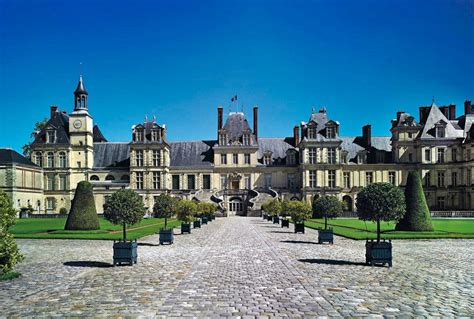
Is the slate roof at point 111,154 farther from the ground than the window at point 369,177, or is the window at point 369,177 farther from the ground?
the slate roof at point 111,154

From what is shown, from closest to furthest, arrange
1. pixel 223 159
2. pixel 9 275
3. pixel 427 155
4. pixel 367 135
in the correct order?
→ pixel 9 275
pixel 427 155
pixel 223 159
pixel 367 135

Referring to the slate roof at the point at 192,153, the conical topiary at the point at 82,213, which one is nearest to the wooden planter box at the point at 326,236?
the conical topiary at the point at 82,213

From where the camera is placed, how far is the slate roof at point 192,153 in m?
62.5

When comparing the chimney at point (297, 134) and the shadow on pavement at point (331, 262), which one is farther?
the chimney at point (297, 134)

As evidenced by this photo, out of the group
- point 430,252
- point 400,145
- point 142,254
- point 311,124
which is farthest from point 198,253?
point 400,145

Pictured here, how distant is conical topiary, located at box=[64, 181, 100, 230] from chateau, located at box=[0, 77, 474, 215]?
1116 inches

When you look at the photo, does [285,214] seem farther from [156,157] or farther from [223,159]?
[156,157]

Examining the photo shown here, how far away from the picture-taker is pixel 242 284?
11.2m

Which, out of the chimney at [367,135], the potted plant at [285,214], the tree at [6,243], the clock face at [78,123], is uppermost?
the clock face at [78,123]

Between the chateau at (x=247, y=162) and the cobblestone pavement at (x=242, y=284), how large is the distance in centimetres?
3922

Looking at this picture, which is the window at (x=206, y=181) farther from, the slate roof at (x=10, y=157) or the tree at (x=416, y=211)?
the tree at (x=416, y=211)

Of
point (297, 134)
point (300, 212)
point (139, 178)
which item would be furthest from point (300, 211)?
point (297, 134)

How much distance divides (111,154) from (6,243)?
52505mm

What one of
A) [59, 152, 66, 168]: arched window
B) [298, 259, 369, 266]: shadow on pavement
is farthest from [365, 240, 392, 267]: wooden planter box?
[59, 152, 66, 168]: arched window
